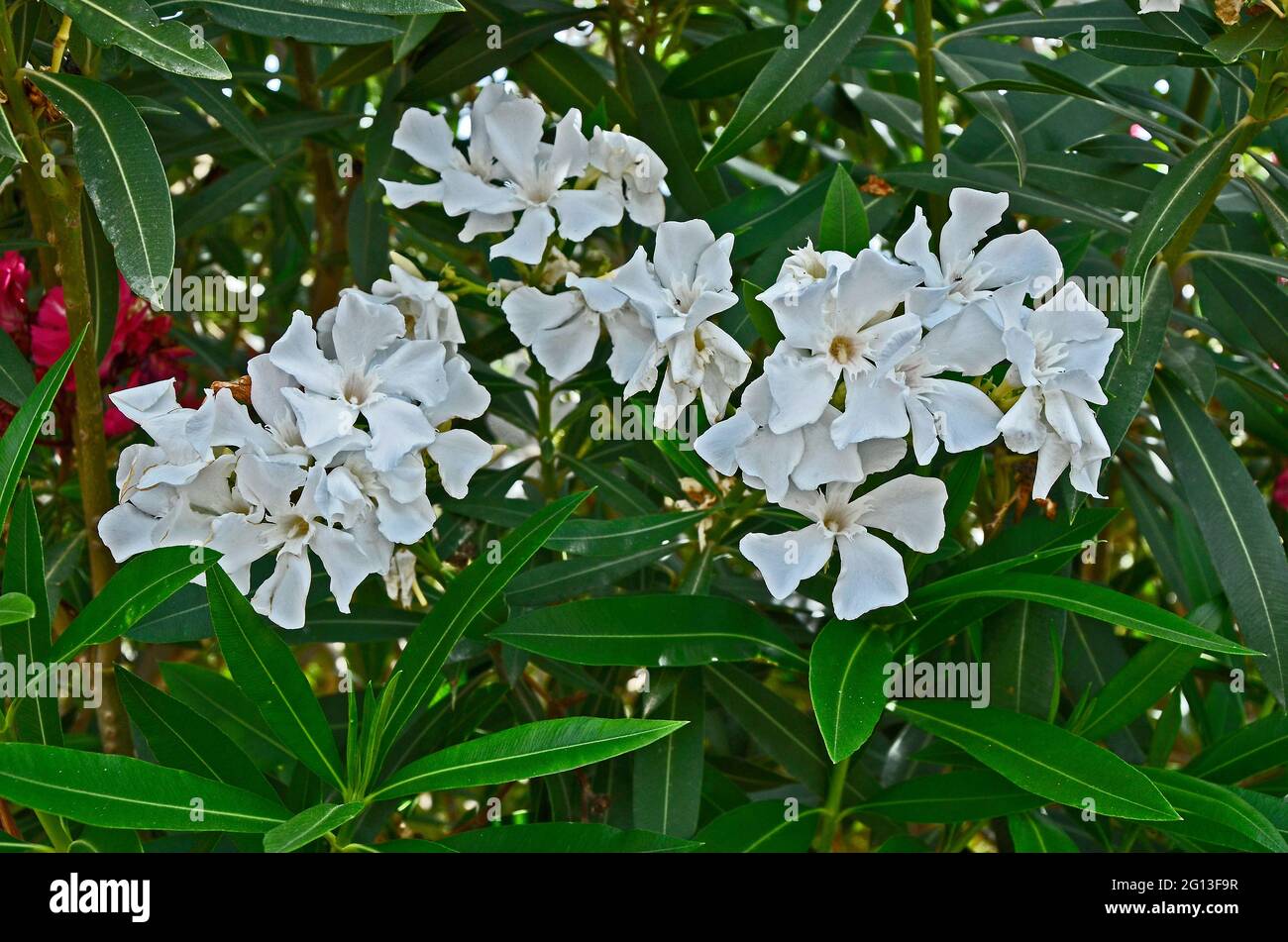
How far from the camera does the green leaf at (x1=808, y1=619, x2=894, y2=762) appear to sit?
994 mm

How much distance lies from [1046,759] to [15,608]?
0.85 metres

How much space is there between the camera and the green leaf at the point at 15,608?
0.93 metres

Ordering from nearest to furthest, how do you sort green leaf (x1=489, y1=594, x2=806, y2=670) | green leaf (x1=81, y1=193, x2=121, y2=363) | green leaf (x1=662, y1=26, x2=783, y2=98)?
green leaf (x1=489, y1=594, x2=806, y2=670) → green leaf (x1=81, y1=193, x2=121, y2=363) → green leaf (x1=662, y1=26, x2=783, y2=98)

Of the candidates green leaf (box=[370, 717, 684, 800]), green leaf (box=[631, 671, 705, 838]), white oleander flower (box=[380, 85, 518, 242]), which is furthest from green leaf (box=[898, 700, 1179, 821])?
white oleander flower (box=[380, 85, 518, 242])

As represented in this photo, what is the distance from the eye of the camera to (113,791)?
0.97 m

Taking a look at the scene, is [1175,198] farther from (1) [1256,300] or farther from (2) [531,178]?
(2) [531,178]

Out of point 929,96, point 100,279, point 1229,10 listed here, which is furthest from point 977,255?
point 100,279

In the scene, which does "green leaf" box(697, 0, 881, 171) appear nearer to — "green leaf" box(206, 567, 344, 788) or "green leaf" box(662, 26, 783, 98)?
"green leaf" box(662, 26, 783, 98)

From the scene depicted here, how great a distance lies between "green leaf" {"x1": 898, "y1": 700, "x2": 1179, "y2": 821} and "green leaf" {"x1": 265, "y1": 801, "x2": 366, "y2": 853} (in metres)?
0.53

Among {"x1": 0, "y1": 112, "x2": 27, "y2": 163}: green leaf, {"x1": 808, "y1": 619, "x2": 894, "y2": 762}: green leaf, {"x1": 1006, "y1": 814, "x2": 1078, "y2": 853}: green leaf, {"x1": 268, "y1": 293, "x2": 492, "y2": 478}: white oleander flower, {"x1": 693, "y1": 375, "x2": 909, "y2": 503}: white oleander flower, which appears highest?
{"x1": 0, "y1": 112, "x2": 27, "y2": 163}: green leaf

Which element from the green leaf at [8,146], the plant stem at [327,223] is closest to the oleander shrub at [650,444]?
the green leaf at [8,146]
